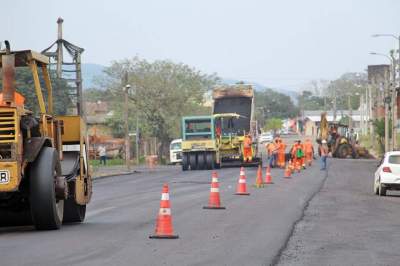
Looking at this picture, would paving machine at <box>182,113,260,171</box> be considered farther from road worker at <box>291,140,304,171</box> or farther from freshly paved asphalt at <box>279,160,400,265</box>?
freshly paved asphalt at <box>279,160,400,265</box>

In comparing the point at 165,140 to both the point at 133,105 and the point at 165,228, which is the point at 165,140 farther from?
the point at 165,228

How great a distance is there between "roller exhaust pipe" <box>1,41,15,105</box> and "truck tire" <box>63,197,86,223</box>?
295 centimetres

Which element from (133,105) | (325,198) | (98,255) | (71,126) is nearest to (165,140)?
(133,105)

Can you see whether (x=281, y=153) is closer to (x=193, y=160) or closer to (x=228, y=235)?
(x=193, y=160)

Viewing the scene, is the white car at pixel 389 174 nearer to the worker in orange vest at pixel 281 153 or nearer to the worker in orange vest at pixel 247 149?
the worker in orange vest at pixel 281 153

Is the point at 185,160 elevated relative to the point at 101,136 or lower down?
lower down

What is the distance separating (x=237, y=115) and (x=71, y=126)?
37505mm

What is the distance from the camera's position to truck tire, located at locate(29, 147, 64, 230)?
14805mm

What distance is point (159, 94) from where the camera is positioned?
83.8 metres

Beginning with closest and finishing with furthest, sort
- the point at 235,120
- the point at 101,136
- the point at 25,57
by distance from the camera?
the point at 25,57 < the point at 235,120 < the point at 101,136

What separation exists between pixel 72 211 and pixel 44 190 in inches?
106

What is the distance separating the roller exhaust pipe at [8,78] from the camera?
14391 mm

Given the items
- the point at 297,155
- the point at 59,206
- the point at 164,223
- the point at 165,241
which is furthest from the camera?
the point at 297,155

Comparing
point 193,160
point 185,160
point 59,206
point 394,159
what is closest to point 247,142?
point 193,160
